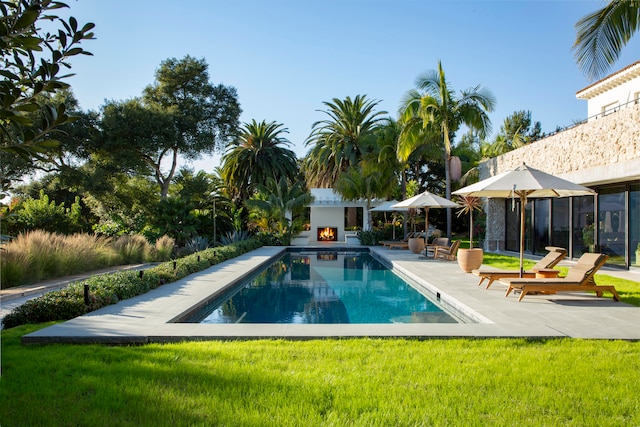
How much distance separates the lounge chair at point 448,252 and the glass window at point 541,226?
3693mm

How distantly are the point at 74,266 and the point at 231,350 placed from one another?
30.2 ft

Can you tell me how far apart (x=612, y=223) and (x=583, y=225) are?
1397mm

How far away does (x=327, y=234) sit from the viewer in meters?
31.4

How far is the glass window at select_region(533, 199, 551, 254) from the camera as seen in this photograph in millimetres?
17531

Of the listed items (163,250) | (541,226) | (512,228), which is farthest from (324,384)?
(512,228)

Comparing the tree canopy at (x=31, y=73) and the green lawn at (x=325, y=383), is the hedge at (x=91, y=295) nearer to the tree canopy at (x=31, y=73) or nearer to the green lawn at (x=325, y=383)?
the green lawn at (x=325, y=383)

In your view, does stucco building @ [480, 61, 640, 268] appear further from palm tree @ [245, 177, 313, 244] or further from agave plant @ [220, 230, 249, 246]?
agave plant @ [220, 230, 249, 246]

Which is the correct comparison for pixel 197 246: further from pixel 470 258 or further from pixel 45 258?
pixel 470 258

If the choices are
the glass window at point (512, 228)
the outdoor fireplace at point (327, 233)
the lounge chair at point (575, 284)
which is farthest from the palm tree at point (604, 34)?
the outdoor fireplace at point (327, 233)

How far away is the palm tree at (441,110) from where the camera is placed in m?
18.9

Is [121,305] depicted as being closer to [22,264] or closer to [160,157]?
[22,264]

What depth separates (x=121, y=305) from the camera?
828 cm

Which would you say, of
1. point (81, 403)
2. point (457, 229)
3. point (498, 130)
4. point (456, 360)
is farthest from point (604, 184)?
point (498, 130)

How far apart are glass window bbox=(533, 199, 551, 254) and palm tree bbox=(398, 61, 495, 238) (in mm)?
3617
